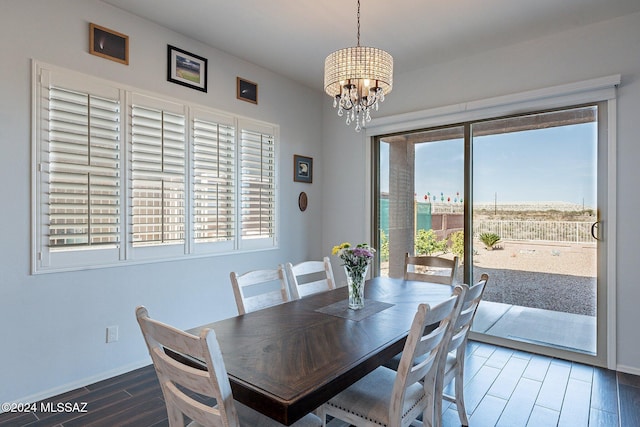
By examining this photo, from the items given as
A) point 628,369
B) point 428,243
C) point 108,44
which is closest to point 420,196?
point 428,243

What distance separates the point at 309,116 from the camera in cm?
453

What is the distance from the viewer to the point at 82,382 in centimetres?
258

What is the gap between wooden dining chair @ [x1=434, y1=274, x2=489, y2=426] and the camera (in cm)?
176

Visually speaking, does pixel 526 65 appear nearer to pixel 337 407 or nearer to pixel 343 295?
pixel 343 295

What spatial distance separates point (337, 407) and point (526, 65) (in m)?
3.30

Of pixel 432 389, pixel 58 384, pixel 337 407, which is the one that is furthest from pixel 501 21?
pixel 58 384

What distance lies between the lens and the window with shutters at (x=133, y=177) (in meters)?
2.45

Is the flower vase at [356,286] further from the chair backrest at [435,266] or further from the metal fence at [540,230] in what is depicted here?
the metal fence at [540,230]

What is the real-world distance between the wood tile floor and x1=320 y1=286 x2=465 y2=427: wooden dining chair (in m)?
0.75

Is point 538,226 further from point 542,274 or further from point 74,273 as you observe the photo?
point 74,273

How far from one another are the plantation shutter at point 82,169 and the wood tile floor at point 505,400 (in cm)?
104

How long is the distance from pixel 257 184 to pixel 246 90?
0.98 meters

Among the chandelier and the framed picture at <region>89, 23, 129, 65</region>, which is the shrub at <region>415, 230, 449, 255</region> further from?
the framed picture at <region>89, 23, 129, 65</region>

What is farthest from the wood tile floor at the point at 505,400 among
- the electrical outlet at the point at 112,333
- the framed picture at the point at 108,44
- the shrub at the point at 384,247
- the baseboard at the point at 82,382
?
the framed picture at the point at 108,44
